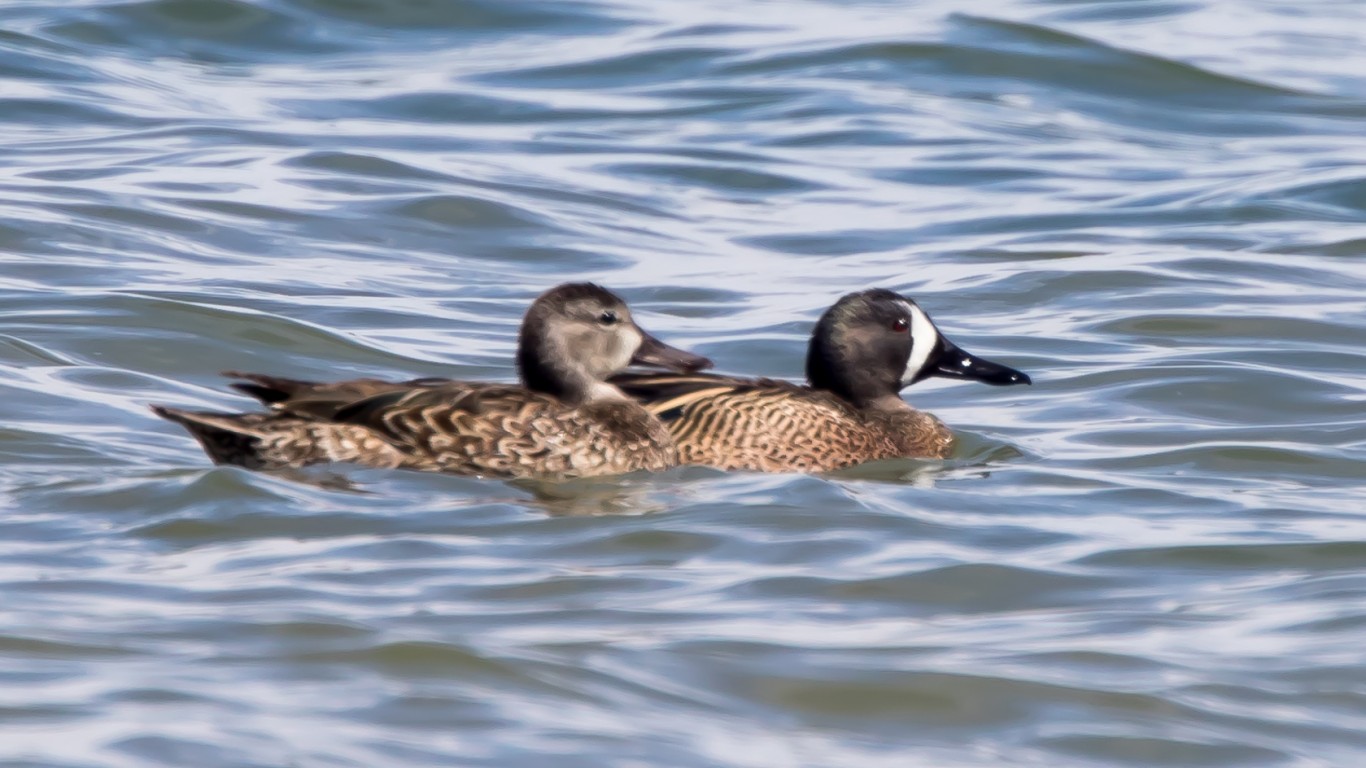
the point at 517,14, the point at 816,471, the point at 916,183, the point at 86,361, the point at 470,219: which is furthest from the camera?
the point at 517,14

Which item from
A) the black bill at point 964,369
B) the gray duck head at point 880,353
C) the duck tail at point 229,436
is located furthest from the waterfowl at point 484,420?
the black bill at point 964,369

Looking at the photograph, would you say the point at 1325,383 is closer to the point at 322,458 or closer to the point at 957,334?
the point at 957,334

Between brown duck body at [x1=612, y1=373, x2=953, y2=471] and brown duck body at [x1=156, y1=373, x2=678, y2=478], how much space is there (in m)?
0.50

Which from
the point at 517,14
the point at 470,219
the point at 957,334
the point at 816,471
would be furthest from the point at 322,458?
the point at 517,14

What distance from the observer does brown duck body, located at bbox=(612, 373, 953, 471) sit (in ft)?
29.9

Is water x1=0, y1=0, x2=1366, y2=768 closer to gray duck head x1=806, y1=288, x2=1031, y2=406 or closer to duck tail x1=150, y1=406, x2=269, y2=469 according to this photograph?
duck tail x1=150, y1=406, x2=269, y2=469

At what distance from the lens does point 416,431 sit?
8469mm

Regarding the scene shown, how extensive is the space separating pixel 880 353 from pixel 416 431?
7.12 feet

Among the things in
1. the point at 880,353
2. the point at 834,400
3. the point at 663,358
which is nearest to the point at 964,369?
the point at 880,353

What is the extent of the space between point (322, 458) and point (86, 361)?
2695mm

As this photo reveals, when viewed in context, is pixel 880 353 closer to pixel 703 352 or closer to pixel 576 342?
pixel 576 342

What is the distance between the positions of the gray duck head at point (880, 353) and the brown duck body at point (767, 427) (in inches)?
9.0

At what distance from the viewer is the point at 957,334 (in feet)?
40.7

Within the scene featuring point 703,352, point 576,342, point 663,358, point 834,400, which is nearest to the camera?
point 576,342
